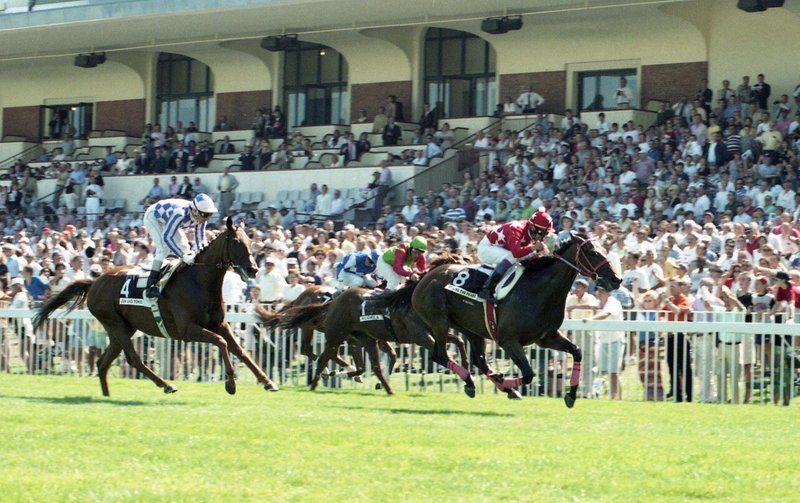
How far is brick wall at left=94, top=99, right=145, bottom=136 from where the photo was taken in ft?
124

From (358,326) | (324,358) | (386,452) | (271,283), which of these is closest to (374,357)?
(358,326)

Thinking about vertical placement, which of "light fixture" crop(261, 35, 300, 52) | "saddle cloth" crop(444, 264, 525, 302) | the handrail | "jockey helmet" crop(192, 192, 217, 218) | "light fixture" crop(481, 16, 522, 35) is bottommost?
"saddle cloth" crop(444, 264, 525, 302)

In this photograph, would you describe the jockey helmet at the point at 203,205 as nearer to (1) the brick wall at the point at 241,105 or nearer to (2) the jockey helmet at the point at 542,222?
(2) the jockey helmet at the point at 542,222

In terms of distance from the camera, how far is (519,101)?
29.8 m

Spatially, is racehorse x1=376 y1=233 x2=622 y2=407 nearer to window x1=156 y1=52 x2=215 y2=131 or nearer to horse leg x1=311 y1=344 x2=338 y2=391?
horse leg x1=311 y1=344 x2=338 y2=391

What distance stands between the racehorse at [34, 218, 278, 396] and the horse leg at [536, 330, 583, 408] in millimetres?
2734

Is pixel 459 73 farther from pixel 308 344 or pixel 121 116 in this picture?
pixel 308 344

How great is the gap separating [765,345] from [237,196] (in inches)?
707

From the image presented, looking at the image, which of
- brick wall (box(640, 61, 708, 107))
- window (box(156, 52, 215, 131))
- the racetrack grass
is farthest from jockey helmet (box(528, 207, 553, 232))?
window (box(156, 52, 215, 131))

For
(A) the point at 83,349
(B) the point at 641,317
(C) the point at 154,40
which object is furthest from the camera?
(C) the point at 154,40

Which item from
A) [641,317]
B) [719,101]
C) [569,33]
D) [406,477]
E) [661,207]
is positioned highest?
[569,33]

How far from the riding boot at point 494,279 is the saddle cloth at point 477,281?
55 millimetres

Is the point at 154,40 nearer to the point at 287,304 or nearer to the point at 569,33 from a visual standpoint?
the point at 569,33

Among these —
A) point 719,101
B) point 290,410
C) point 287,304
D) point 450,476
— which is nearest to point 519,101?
point 719,101
